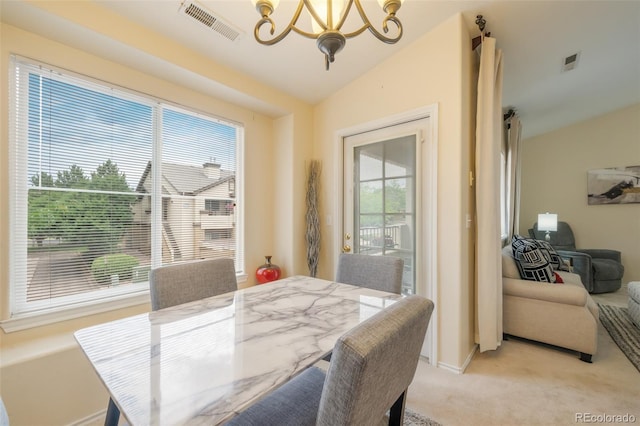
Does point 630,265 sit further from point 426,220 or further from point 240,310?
point 240,310

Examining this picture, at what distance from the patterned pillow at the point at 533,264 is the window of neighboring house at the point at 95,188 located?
318cm

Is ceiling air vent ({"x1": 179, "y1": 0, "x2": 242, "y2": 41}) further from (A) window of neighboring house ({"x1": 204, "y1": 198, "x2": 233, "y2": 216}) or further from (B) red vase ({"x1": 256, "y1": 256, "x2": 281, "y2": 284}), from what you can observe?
(B) red vase ({"x1": 256, "y1": 256, "x2": 281, "y2": 284})

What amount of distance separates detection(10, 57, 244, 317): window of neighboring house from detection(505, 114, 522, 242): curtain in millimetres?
4377

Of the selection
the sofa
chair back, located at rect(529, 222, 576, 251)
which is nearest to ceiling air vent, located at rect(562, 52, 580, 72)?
the sofa

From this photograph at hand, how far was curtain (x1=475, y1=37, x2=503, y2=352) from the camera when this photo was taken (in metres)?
2.23

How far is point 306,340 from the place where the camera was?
0.98m

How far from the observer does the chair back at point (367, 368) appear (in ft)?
1.92

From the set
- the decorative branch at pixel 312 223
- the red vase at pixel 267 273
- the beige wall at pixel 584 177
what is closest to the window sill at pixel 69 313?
the red vase at pixel 267 273

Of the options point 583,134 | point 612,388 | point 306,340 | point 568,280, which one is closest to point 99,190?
point 306,340

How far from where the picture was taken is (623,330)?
2.74m

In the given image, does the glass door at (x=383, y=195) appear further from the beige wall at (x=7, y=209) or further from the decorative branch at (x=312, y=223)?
the beige wall at (x=7, y=209)

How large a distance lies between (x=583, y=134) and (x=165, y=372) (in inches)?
271

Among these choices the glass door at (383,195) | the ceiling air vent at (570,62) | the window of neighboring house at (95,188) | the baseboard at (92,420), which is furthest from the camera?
the ceiling air vent at (570,62)

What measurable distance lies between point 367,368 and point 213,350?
572 millimetres
